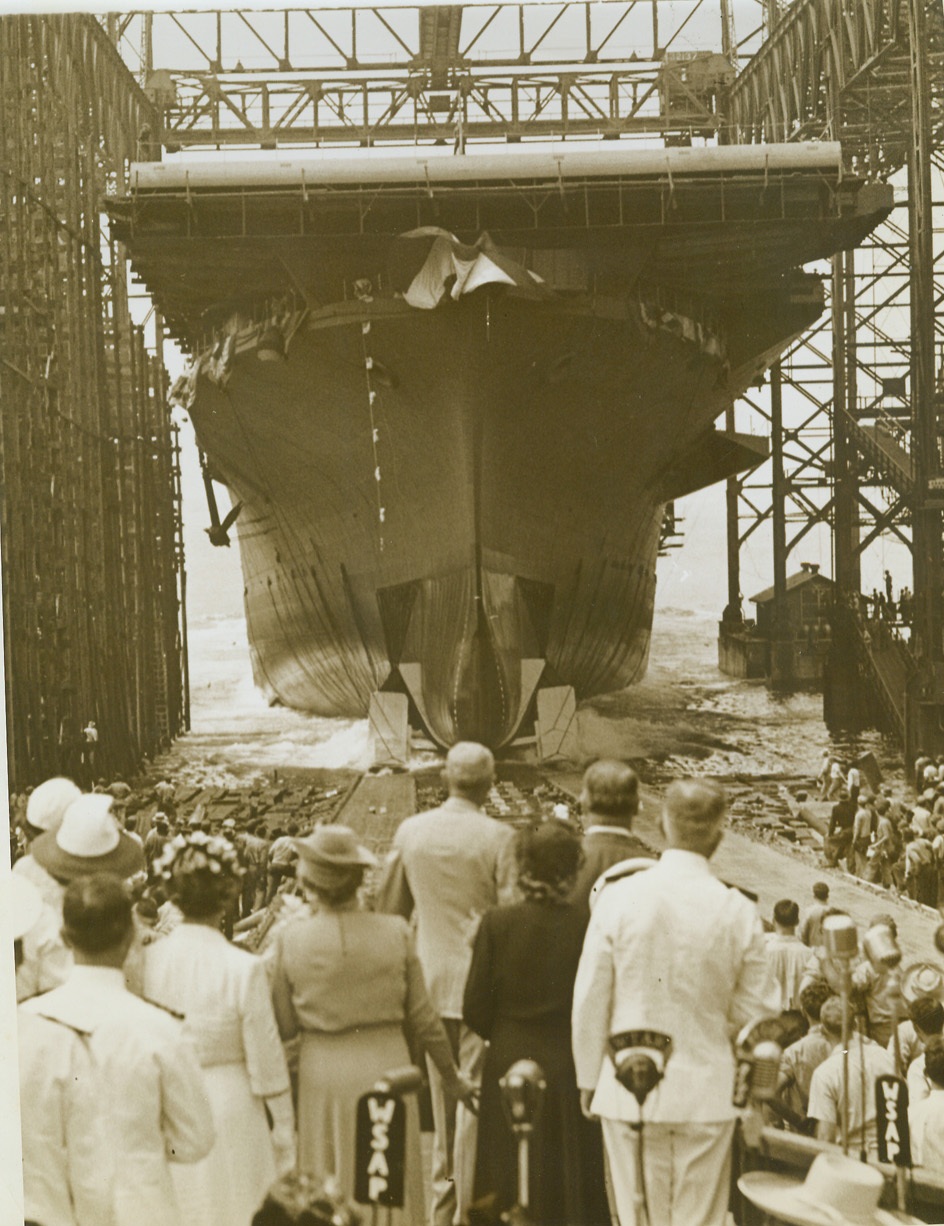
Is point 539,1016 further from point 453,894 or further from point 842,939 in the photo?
point 842,939

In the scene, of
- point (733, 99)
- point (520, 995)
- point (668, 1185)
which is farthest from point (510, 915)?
point (733, 99)

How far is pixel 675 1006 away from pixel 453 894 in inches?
42.9

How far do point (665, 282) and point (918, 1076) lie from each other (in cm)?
564

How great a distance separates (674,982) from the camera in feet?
20.0

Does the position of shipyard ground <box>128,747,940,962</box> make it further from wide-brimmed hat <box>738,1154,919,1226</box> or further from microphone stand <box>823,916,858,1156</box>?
wide-brimmed hat <box>738,1154,919,1226</box>

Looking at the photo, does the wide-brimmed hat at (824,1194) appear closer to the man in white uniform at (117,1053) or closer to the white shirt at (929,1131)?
the white shirt at (929,1131)

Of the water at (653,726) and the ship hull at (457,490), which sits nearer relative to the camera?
the water at (653,726)

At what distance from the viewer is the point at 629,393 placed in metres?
11.0

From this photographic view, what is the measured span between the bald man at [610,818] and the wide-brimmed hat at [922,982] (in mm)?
1922

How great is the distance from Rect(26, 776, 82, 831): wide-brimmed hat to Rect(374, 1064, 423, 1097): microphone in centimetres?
278

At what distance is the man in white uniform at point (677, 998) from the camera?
19.8ft

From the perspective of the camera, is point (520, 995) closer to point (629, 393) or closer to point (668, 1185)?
point (668, 1185)

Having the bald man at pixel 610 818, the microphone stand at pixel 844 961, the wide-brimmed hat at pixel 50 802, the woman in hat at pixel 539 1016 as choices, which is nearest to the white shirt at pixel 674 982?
the woman in hat at pixel 539 1016

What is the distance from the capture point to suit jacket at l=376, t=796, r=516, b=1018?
6.56m
